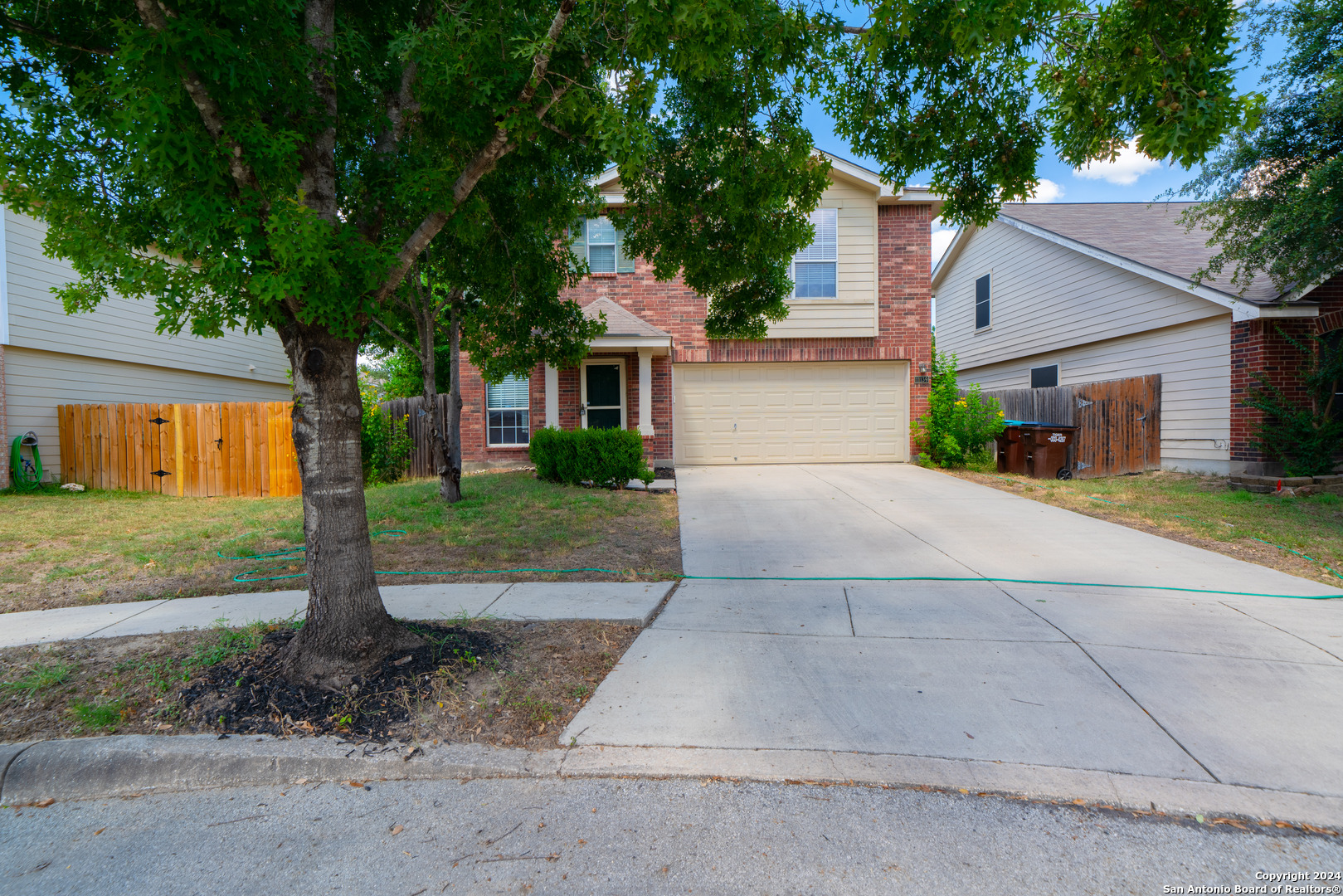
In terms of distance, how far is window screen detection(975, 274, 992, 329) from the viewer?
19.4 metres

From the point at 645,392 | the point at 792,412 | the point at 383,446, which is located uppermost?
the point at 645,392

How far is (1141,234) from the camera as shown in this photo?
610 inches

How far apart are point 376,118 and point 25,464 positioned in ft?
40.7

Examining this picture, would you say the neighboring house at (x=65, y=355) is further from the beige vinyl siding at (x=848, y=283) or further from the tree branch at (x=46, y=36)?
the beige vinyl siding at (x=848, y=283)

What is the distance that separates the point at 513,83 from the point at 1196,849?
4915 millimetres

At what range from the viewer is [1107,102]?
3.97 meters

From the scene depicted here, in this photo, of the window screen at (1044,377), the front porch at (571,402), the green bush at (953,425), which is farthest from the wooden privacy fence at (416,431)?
the window screen at (1044,377)

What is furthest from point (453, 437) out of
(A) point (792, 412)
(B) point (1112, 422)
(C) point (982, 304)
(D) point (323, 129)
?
(C) point (982, 304)

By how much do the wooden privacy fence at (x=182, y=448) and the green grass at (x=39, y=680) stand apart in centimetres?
883

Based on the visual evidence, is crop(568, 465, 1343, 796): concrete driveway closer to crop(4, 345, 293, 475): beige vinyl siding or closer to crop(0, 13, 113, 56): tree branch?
crop(0, 13, 113, 56): tree branch

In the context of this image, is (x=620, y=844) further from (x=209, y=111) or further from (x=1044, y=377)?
(x=1044, y=377)

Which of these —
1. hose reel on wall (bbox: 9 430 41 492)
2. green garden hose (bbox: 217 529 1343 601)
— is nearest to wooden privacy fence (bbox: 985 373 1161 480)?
green garden hose (bbox: 217 529 1343 601)

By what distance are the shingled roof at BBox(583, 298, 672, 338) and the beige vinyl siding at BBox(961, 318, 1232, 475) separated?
968 centimetres

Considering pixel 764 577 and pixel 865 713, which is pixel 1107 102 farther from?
pixel 764 577
